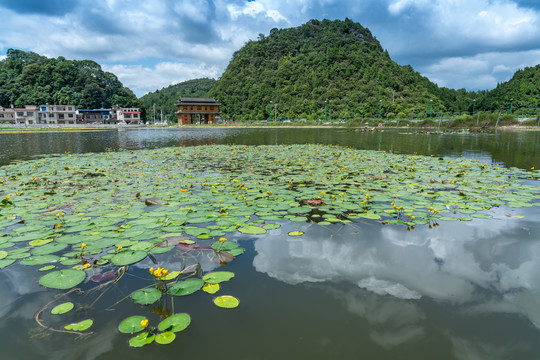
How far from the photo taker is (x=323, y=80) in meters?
73.9

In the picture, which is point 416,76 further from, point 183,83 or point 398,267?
point 183,83

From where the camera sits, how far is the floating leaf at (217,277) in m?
2.13

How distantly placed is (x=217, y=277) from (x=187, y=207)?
75.9 inches

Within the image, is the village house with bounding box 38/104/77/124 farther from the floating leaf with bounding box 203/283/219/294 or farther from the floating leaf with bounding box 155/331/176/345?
the floating leaf with bounding box 155/331/176/345

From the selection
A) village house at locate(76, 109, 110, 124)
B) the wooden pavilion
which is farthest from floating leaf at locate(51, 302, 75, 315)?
village house at locate(76, 109, 110, 124)

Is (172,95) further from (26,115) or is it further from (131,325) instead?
(131,325)

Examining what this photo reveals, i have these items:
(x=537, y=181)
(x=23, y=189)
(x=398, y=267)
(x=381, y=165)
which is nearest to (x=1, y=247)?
(x=23, y=189)

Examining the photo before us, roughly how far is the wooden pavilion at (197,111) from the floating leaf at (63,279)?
7260 centimetres

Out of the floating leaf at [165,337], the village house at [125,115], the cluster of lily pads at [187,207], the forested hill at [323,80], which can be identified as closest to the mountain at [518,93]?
the forested hill at [323,80]

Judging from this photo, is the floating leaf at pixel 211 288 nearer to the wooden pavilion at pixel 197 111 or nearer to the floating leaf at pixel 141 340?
the floating leaf at pixel 141 340

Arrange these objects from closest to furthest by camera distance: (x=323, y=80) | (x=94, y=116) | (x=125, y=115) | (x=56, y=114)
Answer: (x=56, y=114) → (x=323, y=80) → (x=94, y=116) → (x=125, y=115)

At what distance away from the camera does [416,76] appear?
75.4 meters

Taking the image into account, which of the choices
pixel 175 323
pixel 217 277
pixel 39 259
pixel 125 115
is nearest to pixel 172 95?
pixel 125 115

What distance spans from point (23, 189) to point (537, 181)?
9.29 m
